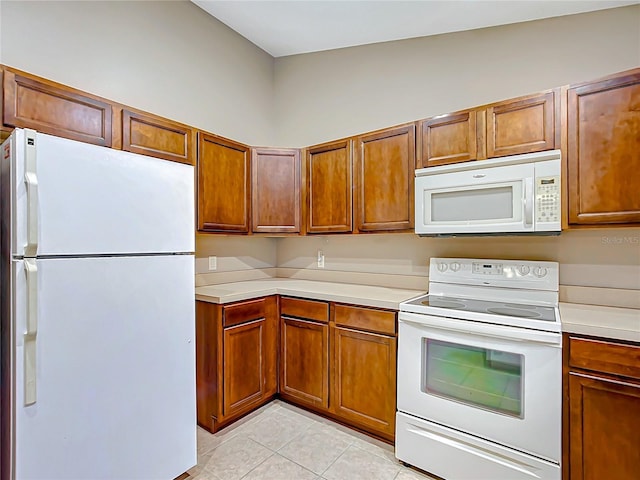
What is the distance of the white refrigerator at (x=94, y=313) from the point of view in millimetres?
1265

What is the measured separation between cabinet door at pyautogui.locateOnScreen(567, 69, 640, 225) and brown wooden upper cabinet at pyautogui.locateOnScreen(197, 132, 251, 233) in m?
2.17

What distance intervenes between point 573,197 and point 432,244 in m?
0.94

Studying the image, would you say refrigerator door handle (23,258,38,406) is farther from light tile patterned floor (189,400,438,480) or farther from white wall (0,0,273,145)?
white wall (0,0,273,145)

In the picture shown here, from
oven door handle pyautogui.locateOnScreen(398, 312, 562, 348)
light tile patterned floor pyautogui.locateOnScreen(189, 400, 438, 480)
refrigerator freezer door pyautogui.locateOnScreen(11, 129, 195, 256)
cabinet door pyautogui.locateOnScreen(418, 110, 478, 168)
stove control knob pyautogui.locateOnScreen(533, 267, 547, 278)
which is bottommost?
light tile patterned floor pyautogui.locateOnScreen(189, 400, 438, 480)

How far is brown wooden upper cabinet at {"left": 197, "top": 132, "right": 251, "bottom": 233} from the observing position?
234 centimetres

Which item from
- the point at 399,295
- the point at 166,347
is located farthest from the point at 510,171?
the point at 166,347

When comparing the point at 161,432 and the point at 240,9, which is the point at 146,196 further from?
the point at 240,9

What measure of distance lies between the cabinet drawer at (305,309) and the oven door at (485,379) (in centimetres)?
59

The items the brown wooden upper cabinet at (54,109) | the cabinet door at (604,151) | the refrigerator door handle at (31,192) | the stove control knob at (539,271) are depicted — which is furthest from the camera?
the stove control knob at (539,271)

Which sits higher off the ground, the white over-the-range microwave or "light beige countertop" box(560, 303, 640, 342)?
the white over-the-range microwave

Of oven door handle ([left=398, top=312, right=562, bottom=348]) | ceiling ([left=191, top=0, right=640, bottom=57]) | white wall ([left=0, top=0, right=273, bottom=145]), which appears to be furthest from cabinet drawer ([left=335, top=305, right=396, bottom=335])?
ceiling ([left=191, top=0, right=640, bottom=57])

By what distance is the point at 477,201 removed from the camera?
79.1 inches

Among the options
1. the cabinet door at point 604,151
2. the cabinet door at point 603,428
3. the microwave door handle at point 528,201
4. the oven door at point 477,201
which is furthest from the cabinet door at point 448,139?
the cabinet door at point 603,428

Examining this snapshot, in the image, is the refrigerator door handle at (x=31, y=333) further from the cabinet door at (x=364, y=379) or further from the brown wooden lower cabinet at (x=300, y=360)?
the cabinet door at (x=364, y=379)
